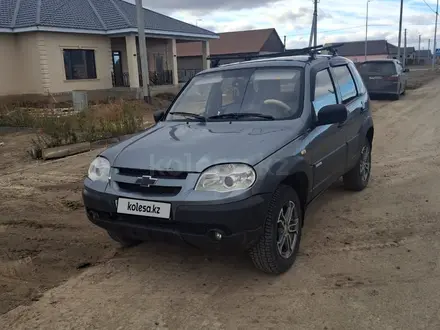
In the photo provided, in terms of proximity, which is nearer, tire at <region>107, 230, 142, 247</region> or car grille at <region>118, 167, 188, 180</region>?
car grille at <region>118, 167, 188, 180</region>

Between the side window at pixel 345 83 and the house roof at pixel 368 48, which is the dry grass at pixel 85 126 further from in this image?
the house roof at pixel 368 48

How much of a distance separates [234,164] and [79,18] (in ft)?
74.2

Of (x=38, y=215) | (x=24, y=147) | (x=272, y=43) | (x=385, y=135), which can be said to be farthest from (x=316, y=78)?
(x=272, y=43)

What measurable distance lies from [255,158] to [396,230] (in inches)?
84.2

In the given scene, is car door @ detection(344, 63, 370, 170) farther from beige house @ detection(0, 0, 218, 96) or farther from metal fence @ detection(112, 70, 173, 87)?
metal fence @ detection(112, 70, 173, 87)

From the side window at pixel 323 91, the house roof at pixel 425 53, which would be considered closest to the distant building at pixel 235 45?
the side window at pixel 323 91

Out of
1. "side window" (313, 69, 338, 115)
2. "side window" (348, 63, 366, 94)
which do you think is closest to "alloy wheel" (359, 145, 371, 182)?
"side window" (348, 63, 366, 94)

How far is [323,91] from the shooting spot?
4.65 meters

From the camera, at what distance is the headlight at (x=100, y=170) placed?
145 inches

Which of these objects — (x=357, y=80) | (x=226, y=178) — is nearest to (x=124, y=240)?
(x=226, y=178)

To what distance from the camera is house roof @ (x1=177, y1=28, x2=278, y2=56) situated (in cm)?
5214

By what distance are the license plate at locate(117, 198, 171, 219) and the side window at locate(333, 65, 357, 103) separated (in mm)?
2881

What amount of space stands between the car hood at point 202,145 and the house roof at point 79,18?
1902cm

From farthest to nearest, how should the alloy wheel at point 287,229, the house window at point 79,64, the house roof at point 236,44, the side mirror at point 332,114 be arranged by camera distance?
the house roof at point 236,44 < the house window at point 79,64 < the side mirror at point 332,114 < the alloy wheel at point 287,229
